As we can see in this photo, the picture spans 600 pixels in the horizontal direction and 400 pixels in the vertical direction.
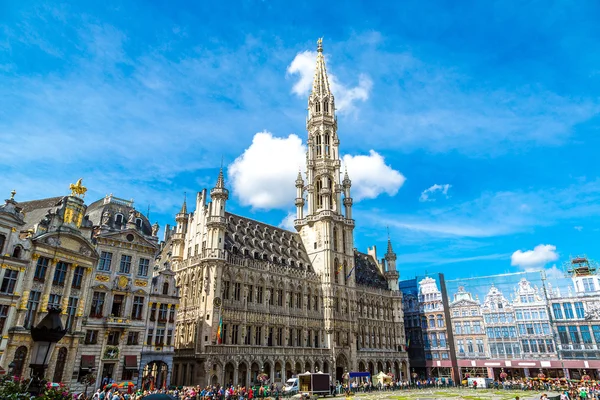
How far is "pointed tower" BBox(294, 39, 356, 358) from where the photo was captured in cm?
6781

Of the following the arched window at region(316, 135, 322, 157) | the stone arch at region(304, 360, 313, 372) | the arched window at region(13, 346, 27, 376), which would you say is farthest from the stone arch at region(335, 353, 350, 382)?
the arched window at region(13, 346, 27, 376)

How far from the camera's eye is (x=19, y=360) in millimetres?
32969

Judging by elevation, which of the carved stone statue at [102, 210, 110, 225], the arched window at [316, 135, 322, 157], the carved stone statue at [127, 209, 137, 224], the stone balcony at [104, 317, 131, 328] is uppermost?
the arched window at [316, 135, 322, 157]

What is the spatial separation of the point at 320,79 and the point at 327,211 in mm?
33177

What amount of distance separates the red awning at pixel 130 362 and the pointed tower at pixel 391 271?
54543 millimetres

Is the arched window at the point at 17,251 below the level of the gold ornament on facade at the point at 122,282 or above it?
above

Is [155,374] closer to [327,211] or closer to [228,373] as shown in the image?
[228,373]

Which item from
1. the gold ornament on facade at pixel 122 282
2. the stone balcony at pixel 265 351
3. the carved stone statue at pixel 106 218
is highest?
the carved stone statue at pixel 106 218

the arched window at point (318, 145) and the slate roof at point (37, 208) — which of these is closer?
the slate roof at point (37, 208)

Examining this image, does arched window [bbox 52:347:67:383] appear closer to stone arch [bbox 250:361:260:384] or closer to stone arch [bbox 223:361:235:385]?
stone arch [bbox 223:361:235:385]

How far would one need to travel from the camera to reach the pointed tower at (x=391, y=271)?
83781 millimetres

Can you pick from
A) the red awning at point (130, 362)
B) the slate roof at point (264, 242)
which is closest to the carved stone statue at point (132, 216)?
the red awning at point (130, 362)

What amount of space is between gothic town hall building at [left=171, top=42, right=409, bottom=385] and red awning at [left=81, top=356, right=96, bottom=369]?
13.1 meters

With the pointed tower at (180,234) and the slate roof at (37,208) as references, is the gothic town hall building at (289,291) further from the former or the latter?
the slate roof at (37,208)
